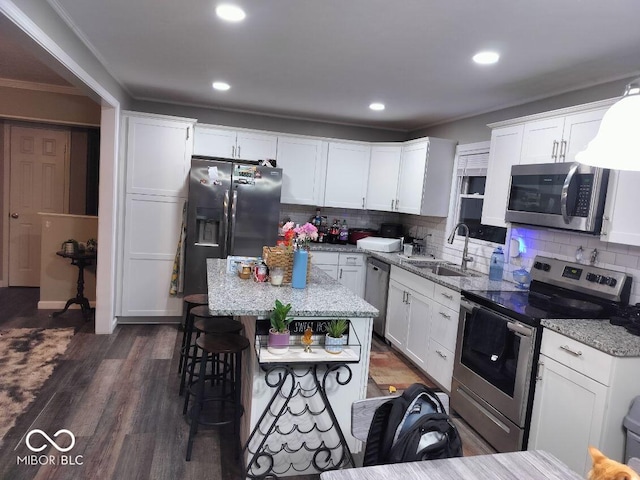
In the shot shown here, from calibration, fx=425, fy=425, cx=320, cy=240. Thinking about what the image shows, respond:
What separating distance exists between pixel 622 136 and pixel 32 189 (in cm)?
633

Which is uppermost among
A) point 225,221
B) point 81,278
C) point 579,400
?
point 225,221

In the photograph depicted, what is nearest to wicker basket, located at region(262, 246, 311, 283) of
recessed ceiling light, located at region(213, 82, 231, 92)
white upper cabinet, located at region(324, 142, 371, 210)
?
recessed ceiling light, located at region(213, 82, 231, 92)

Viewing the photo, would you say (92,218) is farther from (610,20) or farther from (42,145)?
(610,20)

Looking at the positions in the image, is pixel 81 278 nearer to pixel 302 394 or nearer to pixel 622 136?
pixel 302 394

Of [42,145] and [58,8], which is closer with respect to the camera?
[58,8]

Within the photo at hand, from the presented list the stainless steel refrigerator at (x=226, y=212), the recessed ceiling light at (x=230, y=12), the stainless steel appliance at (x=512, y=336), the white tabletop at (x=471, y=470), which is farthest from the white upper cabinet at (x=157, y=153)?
the white tabletop at (x=471, y=470)

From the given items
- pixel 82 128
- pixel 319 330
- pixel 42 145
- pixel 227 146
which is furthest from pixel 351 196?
pixel 42 145

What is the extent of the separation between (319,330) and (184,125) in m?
3.05

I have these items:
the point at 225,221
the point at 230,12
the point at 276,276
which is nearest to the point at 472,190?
the point at 225,221

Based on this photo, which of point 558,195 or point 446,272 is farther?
point 446,272

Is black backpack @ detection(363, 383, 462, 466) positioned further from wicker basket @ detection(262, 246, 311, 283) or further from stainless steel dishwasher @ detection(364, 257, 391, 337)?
stainless steel dishwasher @ detection(364, 257, 391, 337)

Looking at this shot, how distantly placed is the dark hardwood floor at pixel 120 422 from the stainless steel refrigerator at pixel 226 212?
0.94 metres

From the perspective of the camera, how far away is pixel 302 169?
197 inches

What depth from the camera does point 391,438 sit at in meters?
1.32
